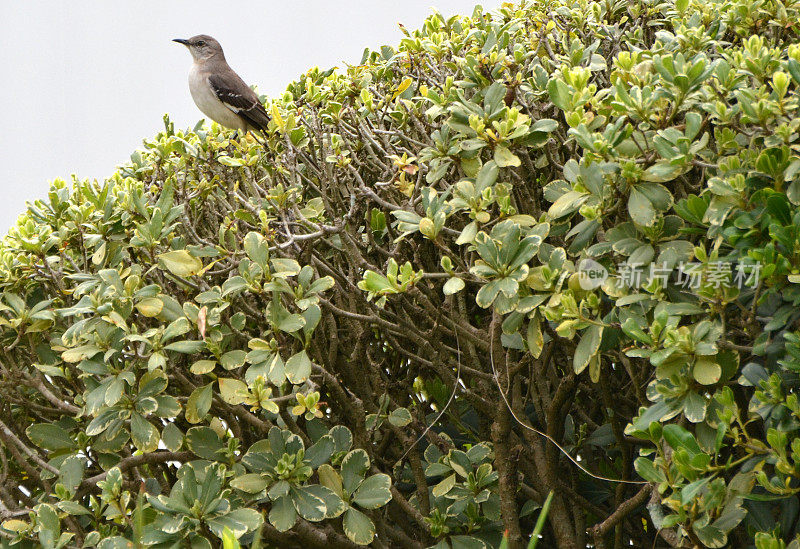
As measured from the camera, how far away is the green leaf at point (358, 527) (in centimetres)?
303

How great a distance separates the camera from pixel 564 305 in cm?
263

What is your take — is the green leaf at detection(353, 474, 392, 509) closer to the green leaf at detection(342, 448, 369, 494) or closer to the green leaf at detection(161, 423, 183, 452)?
the green leaf at detection(342, 448, 369, 494)

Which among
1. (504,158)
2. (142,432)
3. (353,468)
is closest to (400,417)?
(353,468)

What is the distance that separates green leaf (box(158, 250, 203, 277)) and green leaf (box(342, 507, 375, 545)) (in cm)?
101

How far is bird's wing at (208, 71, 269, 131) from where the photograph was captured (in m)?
5.46

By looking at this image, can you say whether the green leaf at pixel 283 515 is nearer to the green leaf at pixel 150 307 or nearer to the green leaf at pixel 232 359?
the green leaf at pixel 232 359

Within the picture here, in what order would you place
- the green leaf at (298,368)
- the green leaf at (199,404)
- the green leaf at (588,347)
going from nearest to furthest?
the green leaf at (588,347) < the green leaf at (298,368) < the green leaf at (199,404)

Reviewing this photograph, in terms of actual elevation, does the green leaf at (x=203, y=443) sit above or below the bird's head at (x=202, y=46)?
below

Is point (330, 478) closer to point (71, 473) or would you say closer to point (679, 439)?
point (71, 473)

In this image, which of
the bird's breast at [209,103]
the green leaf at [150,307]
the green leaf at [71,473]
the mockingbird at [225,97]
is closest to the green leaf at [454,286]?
the green leaf at [150,307]

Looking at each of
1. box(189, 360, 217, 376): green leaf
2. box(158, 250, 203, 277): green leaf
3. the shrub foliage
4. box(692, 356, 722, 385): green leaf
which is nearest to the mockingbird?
the shrub foliage

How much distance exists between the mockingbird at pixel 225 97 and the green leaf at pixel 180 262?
2313mm

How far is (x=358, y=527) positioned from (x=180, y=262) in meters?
1.12

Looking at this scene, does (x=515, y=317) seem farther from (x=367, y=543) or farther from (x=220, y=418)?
(x=220, y=418)
